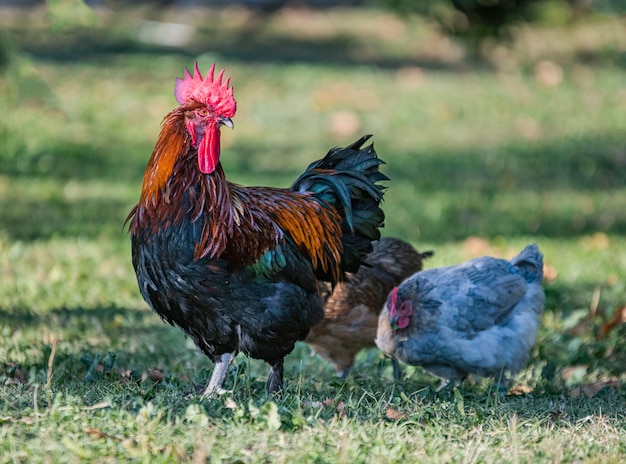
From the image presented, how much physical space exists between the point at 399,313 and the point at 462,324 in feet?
1.43

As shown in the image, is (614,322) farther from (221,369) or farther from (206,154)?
(206,154)

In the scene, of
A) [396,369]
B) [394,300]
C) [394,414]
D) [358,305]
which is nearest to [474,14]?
[358,305]

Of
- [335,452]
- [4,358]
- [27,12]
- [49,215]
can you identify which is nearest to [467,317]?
[335,452]

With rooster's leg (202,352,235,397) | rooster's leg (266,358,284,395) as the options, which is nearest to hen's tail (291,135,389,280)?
rooster's leg (266,358,284,395)

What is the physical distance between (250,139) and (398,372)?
7.88 metres

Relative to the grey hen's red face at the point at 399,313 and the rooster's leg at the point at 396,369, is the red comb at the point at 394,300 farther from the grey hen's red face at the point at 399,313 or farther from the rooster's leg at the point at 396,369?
the rooster's leg at the point at 396,369

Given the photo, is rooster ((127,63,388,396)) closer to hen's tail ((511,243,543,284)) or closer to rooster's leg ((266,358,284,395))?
rooster's leg ((266,358,284,395))

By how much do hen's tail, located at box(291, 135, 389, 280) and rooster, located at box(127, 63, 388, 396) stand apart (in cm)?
28

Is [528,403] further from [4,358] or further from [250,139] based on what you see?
[250,139]

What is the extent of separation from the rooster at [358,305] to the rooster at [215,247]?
87 cm

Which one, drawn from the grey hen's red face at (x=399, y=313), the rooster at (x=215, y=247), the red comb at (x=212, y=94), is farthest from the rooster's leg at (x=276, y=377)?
the red comb at (x=212, y=94)

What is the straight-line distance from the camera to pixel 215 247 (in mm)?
5402

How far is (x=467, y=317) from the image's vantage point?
6453 mm

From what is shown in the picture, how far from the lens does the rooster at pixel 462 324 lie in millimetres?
6391
